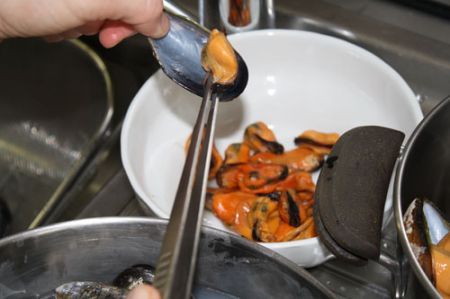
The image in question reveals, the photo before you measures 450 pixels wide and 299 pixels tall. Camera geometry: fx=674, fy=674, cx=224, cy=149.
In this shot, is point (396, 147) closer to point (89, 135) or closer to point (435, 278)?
point (435, 278)

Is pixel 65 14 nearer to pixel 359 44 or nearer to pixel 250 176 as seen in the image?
pixel 250 176

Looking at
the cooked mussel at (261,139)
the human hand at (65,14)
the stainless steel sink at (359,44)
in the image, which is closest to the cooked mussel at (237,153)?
the cooked mussel at (261,139)

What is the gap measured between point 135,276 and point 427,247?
24 cm

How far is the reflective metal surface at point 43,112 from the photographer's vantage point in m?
0.97

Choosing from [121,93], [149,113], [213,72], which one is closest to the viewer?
[213,72]

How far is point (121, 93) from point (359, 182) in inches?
18.3

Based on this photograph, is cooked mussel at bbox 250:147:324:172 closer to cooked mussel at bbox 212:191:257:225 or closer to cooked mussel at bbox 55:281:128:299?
cooked mussel at bbox 212:191:257:225

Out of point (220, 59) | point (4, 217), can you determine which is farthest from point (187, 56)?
point (4, 217)

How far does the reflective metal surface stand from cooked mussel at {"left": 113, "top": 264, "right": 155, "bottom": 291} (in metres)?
0.40

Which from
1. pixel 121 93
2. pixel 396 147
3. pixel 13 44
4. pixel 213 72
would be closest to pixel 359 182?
pixel 396 147

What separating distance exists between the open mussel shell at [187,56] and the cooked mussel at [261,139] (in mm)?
133

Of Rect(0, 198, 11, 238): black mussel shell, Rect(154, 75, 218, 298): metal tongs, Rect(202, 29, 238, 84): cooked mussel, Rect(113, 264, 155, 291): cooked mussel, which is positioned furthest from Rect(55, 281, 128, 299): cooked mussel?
Rect(0, 198, 11, 238): black mussel shell

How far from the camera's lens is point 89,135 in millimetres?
981

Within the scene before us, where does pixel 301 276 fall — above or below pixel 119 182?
above
